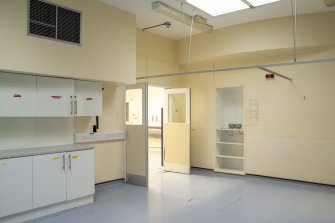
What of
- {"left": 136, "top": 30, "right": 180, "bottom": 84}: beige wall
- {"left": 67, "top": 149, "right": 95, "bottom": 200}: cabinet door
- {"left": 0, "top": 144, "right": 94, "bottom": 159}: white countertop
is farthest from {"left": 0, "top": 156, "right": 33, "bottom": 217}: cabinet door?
{"left": 136, "top": 30, "right": 180, "bottom": 84}: beige wall

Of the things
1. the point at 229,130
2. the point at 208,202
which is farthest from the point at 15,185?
the point at 229,130

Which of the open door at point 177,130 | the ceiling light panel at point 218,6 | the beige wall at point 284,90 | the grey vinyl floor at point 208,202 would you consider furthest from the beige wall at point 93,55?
the beige wall at point 284,90

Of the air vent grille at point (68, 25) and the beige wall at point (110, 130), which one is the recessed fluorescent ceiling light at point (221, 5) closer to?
the air vent grille at point (68, 25)

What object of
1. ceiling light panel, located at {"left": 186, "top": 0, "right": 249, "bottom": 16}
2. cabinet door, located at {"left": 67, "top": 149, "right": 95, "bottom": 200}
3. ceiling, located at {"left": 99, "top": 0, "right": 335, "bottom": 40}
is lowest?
cabinet door, located at {"left": 67, "top": 149, "right": 95, "bottom": 200}

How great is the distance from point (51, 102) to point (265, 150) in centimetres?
464

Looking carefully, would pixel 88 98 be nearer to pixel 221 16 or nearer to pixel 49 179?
pixel 49 179

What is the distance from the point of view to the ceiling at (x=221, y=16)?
16.2 ft

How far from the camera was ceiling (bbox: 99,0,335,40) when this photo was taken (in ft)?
16.2

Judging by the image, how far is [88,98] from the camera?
493cm

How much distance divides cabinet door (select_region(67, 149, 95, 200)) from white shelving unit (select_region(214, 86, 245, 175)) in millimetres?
3567

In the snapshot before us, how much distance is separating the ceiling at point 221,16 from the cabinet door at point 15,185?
311cm

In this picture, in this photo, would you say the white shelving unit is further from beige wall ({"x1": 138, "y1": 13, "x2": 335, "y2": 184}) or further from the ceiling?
the ceiling

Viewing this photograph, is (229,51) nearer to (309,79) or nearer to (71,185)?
(309,79)

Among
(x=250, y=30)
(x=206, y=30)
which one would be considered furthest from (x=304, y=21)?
(x=206, y=30)
